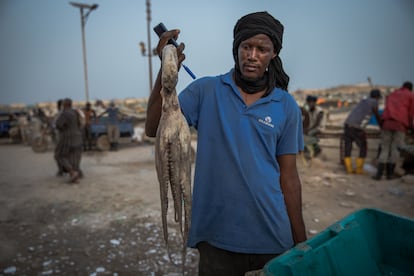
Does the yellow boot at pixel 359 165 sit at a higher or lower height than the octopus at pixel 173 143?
lower

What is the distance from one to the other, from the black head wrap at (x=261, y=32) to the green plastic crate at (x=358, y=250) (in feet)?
2.67

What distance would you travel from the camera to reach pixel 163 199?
1.40 metres

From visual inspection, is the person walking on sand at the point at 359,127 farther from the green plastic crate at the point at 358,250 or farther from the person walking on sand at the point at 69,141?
the person walking on sand at the point at 69,141

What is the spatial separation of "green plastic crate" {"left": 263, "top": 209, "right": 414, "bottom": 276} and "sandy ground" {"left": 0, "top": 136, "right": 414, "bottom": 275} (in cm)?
192

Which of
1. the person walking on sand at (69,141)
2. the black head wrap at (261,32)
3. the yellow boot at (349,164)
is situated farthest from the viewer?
the yellow boot at (349,164)

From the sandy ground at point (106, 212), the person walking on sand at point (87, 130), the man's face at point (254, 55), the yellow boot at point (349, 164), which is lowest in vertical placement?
the sandy ground at point (106, 212)

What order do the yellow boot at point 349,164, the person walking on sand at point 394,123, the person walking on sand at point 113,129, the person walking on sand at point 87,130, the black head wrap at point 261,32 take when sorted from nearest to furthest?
the black head wrap at point 261,32, the person walking on sand at point 394,123, the yellow boot at point 349,164, the person walking on sand at point 87,130, the person walking on sand at point 113,129

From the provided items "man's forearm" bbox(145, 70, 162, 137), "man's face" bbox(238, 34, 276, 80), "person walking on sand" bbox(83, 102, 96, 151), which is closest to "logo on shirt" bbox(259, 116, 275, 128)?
"man's face" bbox(238, 34, 276, 80)

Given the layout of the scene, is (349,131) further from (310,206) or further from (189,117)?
(189,117)

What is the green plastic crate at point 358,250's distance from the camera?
50.8 inches

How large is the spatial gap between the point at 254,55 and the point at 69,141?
6.18m

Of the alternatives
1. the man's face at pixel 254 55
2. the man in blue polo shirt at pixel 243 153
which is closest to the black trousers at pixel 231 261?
the man in blue polo shirt at pixel 243 153

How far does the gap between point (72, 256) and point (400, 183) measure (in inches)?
236

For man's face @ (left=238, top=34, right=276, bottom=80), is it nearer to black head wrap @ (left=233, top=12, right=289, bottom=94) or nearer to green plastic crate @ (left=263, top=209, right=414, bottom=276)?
black head wrap @ (left=233, top=12, right=289, bottom=94)
